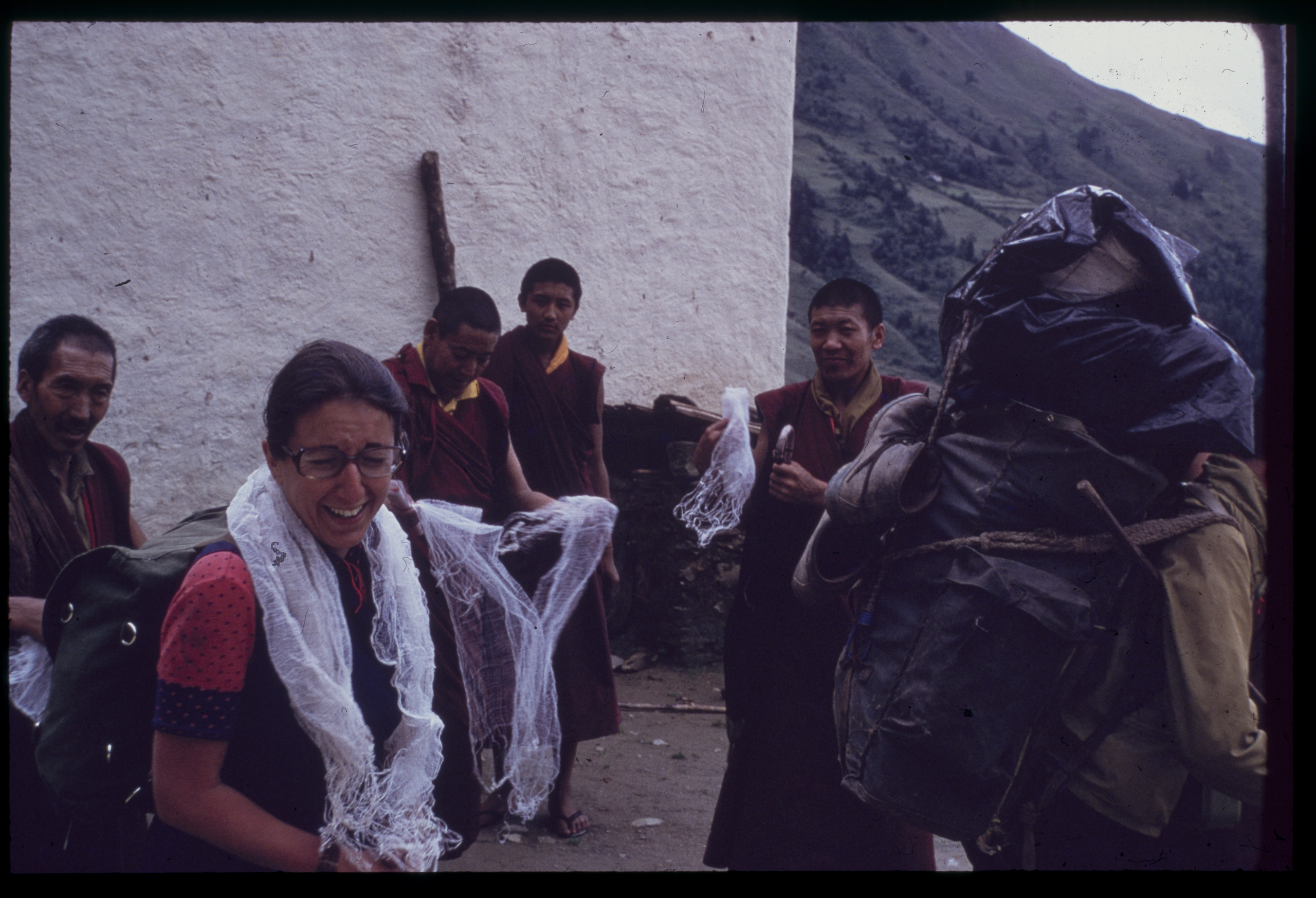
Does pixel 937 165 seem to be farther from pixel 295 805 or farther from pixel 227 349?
pixel 295 805

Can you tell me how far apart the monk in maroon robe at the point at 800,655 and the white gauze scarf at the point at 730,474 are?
135mm

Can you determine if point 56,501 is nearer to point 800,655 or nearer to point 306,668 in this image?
point 306,668

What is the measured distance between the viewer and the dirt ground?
3352 mm

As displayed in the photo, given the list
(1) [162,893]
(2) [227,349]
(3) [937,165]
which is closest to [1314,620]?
(1) [162,893]

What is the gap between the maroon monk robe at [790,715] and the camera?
2.70m

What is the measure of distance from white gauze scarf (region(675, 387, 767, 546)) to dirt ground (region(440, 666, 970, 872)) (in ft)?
4.05

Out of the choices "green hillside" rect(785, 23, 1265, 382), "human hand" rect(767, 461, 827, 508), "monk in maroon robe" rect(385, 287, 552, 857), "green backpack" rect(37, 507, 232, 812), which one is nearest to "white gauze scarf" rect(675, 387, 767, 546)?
"human hand" rect(767, 461, 827, 508)

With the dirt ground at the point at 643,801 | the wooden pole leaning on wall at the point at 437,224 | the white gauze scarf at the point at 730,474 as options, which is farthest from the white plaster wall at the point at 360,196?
the white gauze scarf at the point at 730,474

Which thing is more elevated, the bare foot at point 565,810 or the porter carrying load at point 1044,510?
the porter carrying load at point 1044,510

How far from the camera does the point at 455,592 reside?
220cm

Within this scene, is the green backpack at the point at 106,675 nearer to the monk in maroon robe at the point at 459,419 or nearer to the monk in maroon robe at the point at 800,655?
the monk in maroon robe at the point at 459,419

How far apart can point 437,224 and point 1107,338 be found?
166 inches

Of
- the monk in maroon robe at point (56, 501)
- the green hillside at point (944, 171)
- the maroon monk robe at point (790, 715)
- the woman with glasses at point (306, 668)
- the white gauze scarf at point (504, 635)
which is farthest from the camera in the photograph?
the green hillside at point (944, 171)

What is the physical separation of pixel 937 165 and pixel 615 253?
98.5 feet
